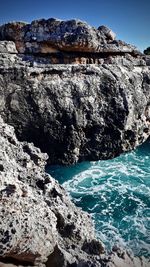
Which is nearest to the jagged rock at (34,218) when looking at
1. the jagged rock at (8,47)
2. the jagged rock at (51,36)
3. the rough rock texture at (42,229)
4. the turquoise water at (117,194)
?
the rough rock texture at (42,229)

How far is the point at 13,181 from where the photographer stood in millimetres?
9297

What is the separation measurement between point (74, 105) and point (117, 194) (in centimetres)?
832

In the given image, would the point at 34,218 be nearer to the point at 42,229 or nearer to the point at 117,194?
the point at 42,229

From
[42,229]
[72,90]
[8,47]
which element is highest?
[8,47]

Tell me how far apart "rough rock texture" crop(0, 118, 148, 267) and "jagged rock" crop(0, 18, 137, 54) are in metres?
15.4

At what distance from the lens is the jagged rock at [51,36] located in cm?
2422

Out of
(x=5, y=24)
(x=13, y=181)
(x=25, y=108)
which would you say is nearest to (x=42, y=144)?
(x=25, y=108)

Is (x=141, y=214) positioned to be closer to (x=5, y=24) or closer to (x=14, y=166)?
(x=14, y=166)

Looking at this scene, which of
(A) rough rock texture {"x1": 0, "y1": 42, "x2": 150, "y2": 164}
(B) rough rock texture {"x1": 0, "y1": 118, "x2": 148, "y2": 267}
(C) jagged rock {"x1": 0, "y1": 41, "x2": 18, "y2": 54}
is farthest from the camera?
(C) jagged rock {"x1": 0, "y1": 41, "x2": 18, "y2": 54}

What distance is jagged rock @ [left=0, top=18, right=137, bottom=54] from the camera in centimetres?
2422

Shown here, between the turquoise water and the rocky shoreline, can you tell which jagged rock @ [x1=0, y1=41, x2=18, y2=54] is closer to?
the rocky shoreline

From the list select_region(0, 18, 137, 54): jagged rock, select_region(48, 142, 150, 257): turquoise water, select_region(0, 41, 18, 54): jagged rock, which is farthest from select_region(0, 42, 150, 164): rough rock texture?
select_region(48, 142, 150, 257): turquoise water

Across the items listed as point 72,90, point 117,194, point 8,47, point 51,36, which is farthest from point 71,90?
point 117,194

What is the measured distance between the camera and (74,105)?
75.7ft
